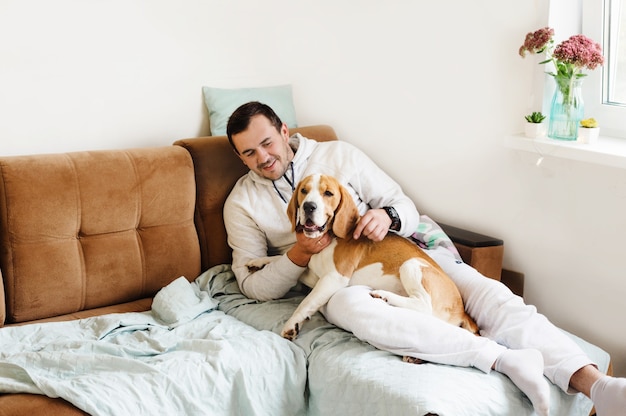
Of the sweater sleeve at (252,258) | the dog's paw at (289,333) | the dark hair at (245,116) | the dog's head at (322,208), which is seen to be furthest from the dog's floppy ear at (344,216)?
the dark hair at (245,116)

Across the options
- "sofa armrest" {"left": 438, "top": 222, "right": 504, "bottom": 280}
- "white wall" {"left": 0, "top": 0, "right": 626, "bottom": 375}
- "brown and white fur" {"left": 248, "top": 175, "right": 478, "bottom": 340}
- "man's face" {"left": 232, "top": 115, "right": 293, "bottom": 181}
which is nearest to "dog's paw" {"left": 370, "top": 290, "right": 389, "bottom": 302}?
"brown and white fur" {"left": 248, "top": 175, "right": 478, "bottom": 340}

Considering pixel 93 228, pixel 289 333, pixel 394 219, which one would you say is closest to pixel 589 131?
pixel 394 219

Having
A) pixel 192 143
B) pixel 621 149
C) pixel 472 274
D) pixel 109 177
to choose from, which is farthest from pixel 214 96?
pixel 621 149

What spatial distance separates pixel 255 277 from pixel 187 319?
0.28 meters

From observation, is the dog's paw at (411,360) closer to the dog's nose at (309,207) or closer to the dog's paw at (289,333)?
the dog's paw at (289,333)

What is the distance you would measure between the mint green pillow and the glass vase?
45.6 inches

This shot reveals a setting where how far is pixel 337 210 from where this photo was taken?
7.00ft

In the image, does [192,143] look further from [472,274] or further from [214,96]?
[472,274]

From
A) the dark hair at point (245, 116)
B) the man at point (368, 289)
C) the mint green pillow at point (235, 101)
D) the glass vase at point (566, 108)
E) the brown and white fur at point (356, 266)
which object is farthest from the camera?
the mint green pillow at point (235, 101)

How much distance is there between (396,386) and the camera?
1729 mm

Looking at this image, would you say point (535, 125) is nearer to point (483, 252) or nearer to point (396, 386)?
point (483, 252)

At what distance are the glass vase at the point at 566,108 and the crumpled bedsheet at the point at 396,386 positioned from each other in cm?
70

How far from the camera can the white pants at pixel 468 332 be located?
5.93 feet

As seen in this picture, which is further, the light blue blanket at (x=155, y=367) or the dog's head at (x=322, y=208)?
the dog's head at (x=322, y=208)
